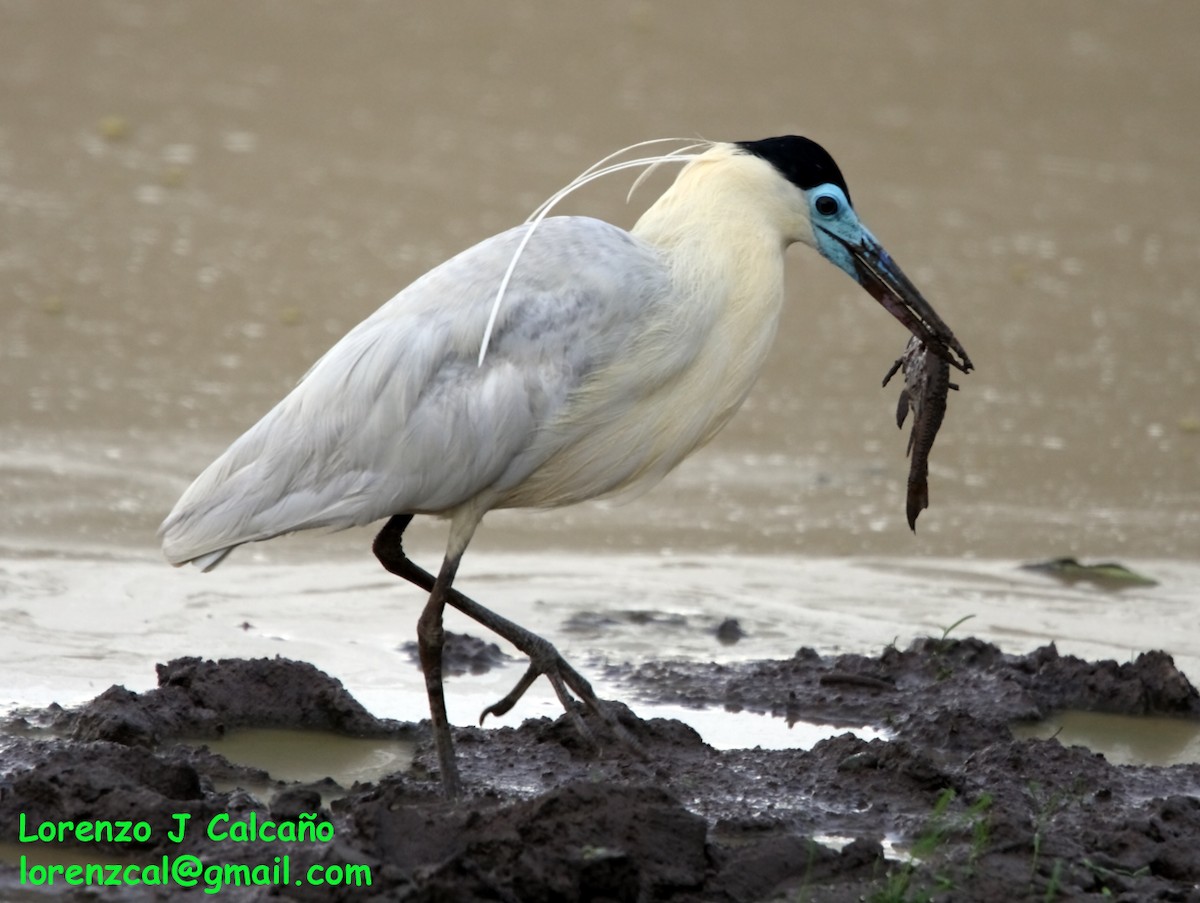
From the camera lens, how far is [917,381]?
5781 millimetres

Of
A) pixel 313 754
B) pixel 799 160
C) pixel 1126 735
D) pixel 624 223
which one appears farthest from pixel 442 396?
pixel 624 223

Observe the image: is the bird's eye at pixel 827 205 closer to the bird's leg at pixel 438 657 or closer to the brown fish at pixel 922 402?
the brown fish at pixel 922 402

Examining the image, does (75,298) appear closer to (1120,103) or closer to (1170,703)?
(1170,703)

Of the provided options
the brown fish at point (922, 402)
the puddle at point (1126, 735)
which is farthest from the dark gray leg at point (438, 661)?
the puddle at point (1126, 735)

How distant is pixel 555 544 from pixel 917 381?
2161 mm

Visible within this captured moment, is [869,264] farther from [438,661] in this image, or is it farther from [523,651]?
[438,661]

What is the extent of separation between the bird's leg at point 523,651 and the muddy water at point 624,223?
39 cm

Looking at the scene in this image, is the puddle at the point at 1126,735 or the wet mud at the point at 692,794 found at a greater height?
the puddle at the point at 1126,735

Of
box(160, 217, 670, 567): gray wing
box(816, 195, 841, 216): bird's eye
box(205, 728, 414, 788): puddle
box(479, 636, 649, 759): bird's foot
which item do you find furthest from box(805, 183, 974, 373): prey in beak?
box(205, 728, 414, 788): puddle

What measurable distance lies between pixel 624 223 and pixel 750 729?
570 centimetres

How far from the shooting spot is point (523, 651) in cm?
554

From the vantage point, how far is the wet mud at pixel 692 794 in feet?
14.3

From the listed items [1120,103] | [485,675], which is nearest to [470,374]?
[485,675]

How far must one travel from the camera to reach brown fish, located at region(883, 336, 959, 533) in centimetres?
571
